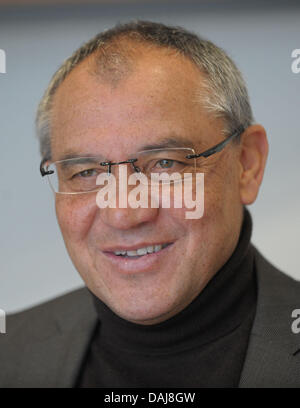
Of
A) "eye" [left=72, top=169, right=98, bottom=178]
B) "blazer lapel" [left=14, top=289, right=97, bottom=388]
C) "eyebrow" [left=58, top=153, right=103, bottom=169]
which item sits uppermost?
"eyebrow" [left=58, top=153, right=103, bottom=169]

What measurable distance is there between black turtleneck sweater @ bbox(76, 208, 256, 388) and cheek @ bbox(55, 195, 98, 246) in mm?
234

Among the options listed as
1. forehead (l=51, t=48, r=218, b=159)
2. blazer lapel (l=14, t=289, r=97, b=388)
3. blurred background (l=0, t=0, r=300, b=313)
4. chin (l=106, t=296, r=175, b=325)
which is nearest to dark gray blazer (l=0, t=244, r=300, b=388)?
blazer lapel (l=14, t=289, r=97, b=388)

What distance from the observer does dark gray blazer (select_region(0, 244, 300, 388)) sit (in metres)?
1.22

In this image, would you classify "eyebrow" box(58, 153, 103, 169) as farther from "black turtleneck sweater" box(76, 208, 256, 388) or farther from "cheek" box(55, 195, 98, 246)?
"black turtleneck sweater" box(76, 208, 256, 388)

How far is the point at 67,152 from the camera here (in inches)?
50.3

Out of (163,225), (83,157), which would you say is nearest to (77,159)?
(83,157)

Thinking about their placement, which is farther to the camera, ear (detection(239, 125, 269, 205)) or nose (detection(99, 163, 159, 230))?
ear (detection(239, 125, 269, 205))

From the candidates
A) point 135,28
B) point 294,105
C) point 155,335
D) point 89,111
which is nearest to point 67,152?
point 89,111

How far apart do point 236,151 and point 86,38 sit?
1.63ft

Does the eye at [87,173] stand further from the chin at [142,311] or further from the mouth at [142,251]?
the chin at [142,311]

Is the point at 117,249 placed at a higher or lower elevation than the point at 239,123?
lower

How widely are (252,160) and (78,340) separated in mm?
680

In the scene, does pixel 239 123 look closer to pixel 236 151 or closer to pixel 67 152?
pixel 236 151

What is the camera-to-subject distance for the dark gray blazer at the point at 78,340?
1.22 metres
